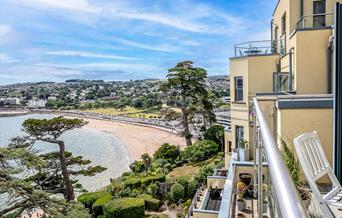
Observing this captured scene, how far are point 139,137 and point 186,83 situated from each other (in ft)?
69.6

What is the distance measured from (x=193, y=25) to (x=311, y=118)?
26.0 m

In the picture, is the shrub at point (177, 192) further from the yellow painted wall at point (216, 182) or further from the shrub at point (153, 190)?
the yellow painted wall at point (216, 182)

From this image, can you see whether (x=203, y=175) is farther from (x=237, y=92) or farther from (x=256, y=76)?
(x=256, y=76)

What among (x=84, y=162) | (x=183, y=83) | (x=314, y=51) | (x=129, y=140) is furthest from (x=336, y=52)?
(x=129, y=140)

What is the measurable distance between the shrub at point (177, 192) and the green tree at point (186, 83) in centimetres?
1149

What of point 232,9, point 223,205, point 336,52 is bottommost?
point 223,205

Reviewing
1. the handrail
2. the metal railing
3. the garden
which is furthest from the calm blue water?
the handrail

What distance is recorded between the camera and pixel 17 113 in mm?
82625

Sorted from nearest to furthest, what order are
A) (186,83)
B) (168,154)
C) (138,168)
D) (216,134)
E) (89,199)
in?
(89,199) < (138,168) < (168,154) < (186,83) < (216,134)

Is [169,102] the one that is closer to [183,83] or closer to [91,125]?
[183,83]

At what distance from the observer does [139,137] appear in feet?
150

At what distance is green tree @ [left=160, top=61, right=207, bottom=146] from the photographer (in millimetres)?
26078

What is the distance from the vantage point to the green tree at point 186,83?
26078 millimetres

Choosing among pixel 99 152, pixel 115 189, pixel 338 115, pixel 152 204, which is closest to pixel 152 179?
pixel 115 189
